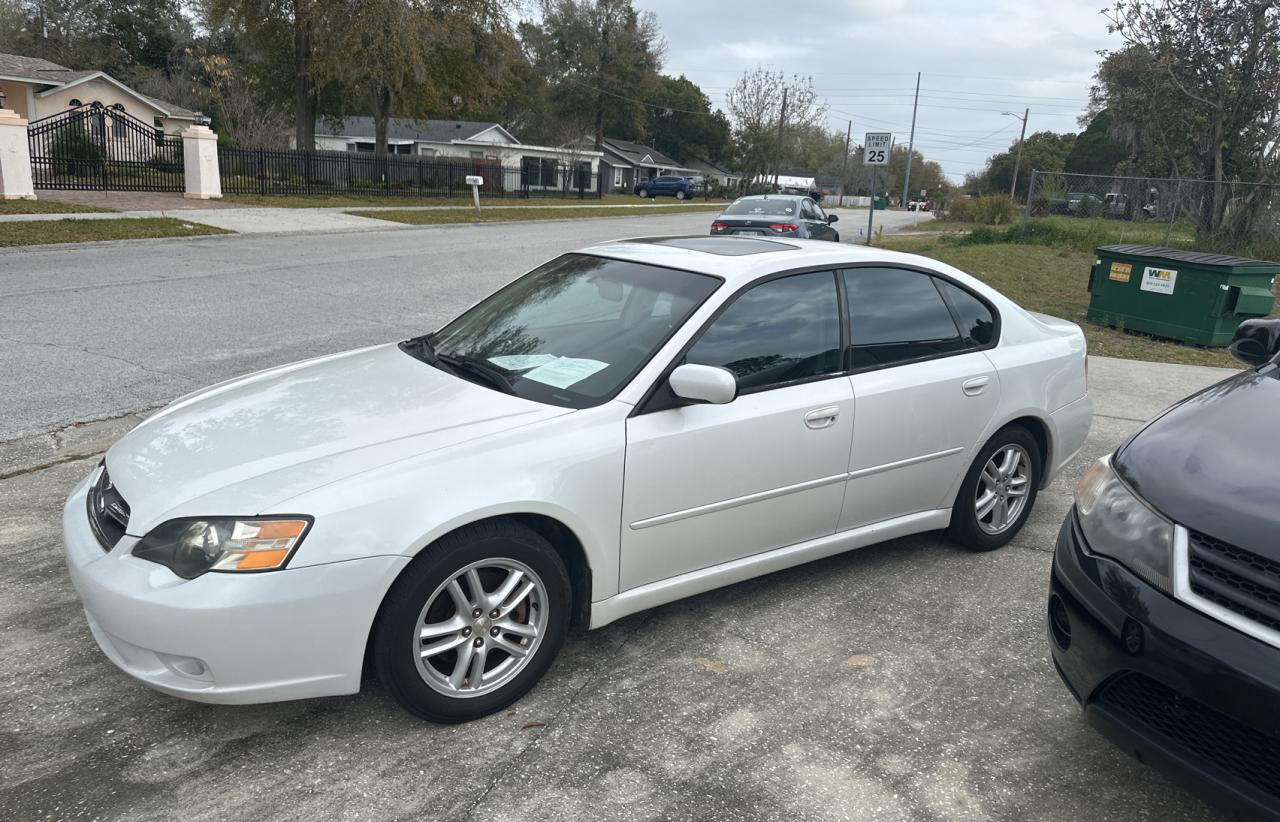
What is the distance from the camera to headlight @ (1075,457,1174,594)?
247 centimetres

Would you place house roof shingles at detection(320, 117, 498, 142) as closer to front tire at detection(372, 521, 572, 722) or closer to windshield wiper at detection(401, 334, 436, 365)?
windshield wiper at detection(401, 334, 436, 365)

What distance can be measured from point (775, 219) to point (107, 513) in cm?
1506

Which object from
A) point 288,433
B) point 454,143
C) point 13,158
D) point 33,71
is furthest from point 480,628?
point 454,143

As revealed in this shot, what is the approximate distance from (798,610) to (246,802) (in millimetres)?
2231

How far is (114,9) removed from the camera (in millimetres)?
60406

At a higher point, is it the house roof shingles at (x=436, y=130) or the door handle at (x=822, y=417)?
the house roof shingles at (x=436, y=130)

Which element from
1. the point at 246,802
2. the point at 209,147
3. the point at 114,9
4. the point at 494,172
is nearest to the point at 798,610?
the point at 246,802

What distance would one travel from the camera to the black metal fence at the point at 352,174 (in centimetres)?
2777

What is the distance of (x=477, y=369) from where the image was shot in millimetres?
3705

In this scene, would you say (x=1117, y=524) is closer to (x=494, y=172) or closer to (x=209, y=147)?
(x=209, y=147)

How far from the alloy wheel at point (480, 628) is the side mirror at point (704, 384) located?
2.69 ft

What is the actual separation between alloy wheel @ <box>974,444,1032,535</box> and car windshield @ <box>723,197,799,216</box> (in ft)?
44.0

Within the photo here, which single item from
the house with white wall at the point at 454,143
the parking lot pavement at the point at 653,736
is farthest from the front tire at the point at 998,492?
the house with white wall at the point at 454,143

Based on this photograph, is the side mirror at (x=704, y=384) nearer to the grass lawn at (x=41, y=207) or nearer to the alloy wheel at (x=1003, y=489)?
the alloy wheel at (x=1003, y=489)
